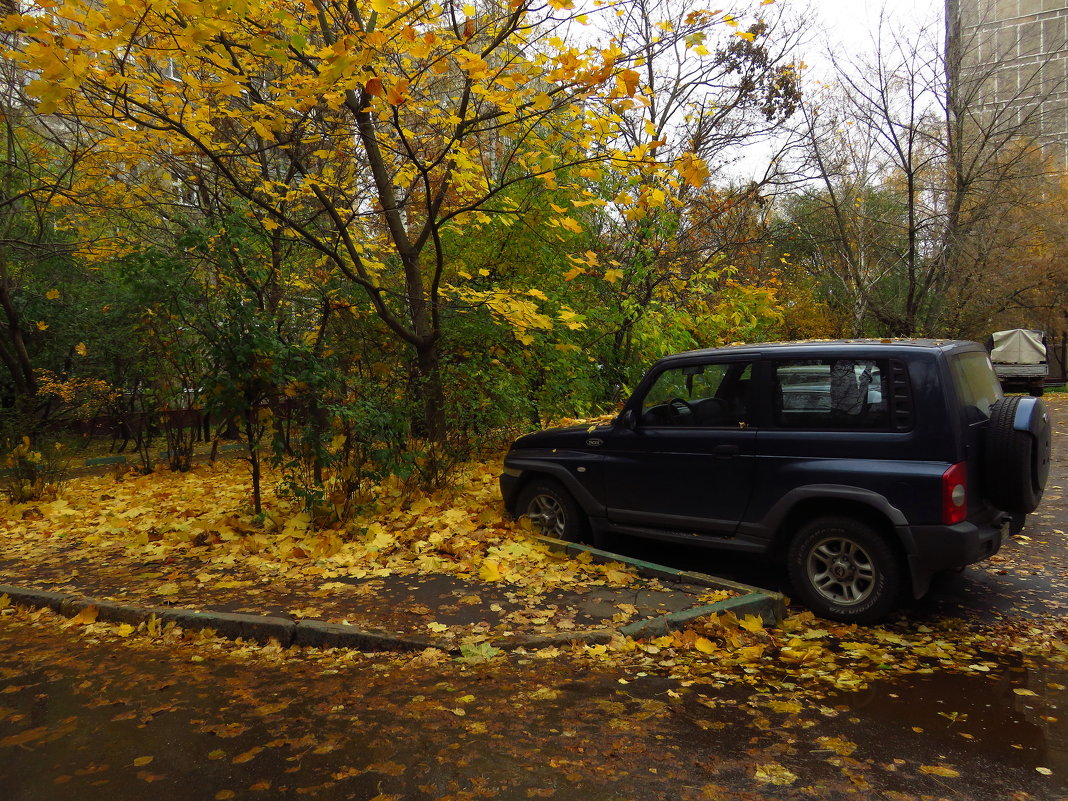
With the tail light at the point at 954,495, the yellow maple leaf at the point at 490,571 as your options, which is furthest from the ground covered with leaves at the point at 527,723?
the yellow maple leaf at the point at 490,571

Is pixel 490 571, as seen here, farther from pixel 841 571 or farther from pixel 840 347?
pixel 840 347

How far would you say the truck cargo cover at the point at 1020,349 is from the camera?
25.6m

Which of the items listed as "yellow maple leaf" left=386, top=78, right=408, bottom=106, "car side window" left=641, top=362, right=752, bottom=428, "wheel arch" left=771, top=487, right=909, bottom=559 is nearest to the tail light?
"wheel arch" left=771, top=487, right=909, bottom=559

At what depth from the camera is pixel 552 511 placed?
6609mm

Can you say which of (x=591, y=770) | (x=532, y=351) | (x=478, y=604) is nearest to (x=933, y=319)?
(x=532, y=351)

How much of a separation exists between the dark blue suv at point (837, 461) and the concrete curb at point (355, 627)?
1.06ft

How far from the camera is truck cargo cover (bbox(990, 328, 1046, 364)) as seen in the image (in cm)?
2556

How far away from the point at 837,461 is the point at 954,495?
69 cm

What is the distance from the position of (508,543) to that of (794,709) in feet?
10.0

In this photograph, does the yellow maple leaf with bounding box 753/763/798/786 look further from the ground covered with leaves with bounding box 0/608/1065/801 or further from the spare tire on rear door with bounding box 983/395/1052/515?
the spare tire on rear door with bounding box 983/395/1052/515

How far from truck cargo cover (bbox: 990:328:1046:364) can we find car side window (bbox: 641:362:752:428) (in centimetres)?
2477

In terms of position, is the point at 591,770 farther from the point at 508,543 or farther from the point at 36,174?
the point at 36,174

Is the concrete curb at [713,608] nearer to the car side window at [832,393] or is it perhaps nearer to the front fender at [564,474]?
the front fender at [564,474]

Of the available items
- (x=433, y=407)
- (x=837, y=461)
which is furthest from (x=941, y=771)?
(x=433, y=407)
